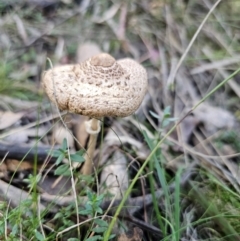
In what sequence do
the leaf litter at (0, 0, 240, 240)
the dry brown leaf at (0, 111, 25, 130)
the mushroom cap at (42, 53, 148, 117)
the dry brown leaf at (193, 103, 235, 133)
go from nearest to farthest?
the mushroom cap at (42, 53, 148, 117) → the leaf litter at (0, 0, 240, 240) → the dry brown leaf at (0, 111, 25, 130) → the dry brown leaf at (193, 103, 235, 133)

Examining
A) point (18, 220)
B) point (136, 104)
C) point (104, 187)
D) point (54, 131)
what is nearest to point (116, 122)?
point (54, 131)

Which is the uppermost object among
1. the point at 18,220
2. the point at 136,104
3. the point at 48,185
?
the point at 136,104

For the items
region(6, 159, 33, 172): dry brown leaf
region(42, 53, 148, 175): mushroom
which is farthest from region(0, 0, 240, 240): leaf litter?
region(42, 53, 148, 175): mushroom

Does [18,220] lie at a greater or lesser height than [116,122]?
greater

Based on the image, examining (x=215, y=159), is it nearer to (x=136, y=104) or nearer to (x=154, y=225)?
(x=154, y=225)

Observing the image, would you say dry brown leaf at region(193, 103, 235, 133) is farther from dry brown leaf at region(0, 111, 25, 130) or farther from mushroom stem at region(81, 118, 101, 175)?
dry brown leaf at region(0, 111, 25, 130)

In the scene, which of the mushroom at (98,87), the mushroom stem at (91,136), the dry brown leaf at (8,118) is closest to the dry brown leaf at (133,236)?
the mushroom stem at (91,136)

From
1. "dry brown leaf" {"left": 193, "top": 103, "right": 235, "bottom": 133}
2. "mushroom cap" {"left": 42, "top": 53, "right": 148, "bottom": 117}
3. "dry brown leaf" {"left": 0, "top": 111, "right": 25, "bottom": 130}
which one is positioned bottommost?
"dry brown leaf" {"left": 0, "top": 111, "right": 25, "bottom": 130}

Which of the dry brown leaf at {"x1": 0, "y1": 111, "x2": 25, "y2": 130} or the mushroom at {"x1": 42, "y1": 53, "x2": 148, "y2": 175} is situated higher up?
the mushroom at {"x1": 42, "y1": 53, "x2": 148, "y2": 175}
